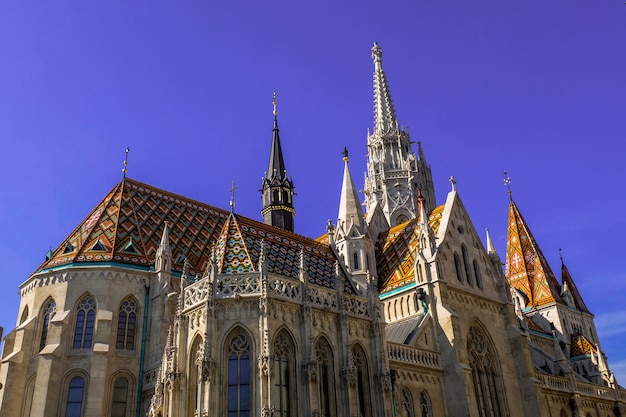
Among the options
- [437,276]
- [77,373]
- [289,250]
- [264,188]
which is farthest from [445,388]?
[264,188]

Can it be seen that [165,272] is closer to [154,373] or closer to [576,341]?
[154,373]

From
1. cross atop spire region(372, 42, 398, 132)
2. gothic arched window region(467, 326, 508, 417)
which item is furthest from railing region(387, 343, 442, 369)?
cross atop spire region(372, 42, 398, 132)

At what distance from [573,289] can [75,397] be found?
44973 mm

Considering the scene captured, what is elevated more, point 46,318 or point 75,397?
point 46,318

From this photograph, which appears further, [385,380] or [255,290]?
[385,380]

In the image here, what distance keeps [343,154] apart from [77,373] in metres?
20.3

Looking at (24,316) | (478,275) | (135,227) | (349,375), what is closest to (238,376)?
(349,375)

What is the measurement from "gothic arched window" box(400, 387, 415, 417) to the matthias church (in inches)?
5.1

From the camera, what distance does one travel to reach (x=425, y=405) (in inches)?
1021

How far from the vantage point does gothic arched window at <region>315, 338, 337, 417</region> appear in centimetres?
2048

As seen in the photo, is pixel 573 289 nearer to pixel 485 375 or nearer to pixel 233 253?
pixel 485 375

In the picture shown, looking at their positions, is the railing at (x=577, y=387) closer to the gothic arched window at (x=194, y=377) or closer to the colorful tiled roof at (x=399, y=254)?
the colorful tiled roof at (x=399, y=254)

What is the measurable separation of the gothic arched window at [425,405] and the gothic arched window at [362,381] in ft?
15.9

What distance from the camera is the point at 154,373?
998 inches
